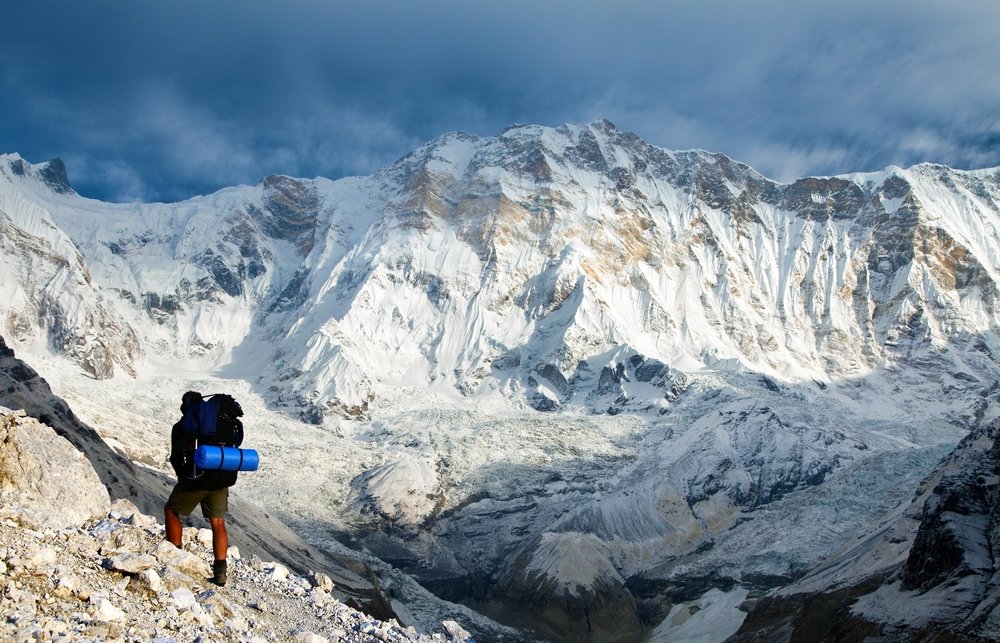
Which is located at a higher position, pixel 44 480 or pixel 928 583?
pixel 44 480

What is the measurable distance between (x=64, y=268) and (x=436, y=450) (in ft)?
297

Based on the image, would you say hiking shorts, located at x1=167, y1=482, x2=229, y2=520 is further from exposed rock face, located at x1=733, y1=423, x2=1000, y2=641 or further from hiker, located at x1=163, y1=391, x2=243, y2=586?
exposed rock face, located at x1=733, y1=423, x2=1000, y2=641

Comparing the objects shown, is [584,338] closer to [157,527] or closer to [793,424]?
[793,424]

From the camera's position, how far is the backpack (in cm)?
1469

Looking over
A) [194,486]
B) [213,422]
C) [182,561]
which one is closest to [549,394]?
[194,486]

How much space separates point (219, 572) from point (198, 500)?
132 centimetres

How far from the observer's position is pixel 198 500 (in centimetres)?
1502

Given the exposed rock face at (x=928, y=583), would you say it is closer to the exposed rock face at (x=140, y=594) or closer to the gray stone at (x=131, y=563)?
the exposed rock face at (x=140, y=594)

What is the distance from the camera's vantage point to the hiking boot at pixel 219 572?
14.7m

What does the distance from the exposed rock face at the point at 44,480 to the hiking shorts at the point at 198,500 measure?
5.51ft

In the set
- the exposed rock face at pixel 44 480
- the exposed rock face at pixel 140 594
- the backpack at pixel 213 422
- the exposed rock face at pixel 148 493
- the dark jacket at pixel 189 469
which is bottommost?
the exposed rock face at pixel 148 493

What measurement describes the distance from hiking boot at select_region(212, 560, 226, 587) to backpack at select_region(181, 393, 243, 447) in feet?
6.75

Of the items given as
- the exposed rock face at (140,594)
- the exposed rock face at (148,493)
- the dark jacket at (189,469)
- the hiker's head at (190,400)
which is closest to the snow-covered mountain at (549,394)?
the exposed rock face at (148,493)

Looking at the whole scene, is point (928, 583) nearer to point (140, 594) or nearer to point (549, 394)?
point (140, 594)
